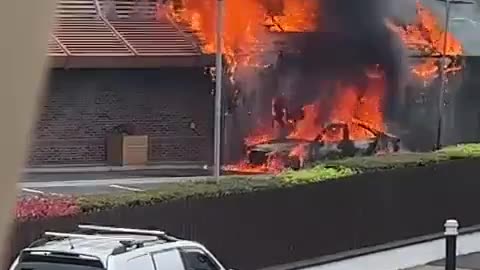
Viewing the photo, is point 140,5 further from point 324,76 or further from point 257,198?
point 257,198

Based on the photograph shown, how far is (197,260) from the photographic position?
9.27 metres

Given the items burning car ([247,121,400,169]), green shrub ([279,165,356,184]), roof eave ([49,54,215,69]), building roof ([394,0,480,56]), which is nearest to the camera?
green shrub ([279,165,356,184])

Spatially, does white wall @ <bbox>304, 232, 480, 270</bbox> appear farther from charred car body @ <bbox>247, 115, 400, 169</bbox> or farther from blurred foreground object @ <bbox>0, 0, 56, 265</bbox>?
blurred foreground object @ <bbox>0, 0, 56, 265</bbox>

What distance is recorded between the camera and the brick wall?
33.5 m

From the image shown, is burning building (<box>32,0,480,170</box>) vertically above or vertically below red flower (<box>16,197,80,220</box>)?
above

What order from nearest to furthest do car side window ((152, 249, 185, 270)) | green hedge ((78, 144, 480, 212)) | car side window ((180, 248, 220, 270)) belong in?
car side window ((152, 249, 185, 270)) < car side window ((180, 248, 220, 270)) < green hedge ((78, 144, 480, 212))

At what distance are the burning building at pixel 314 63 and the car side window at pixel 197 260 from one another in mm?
24708

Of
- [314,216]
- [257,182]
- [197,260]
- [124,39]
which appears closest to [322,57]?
[124,39]

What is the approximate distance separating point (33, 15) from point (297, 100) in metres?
35.0

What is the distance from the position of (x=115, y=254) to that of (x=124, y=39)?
88.1 feet

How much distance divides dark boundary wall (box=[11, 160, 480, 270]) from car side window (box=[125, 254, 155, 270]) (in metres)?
3.37

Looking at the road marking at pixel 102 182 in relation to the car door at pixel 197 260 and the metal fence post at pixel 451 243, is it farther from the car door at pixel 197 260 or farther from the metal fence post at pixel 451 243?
the car door at pixel 197 260

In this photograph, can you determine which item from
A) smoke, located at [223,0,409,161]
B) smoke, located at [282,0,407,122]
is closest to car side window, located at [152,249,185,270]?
smoke, located at [223,0,409,161]

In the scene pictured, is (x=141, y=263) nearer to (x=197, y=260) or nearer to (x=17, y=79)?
(x=197, y=260)
